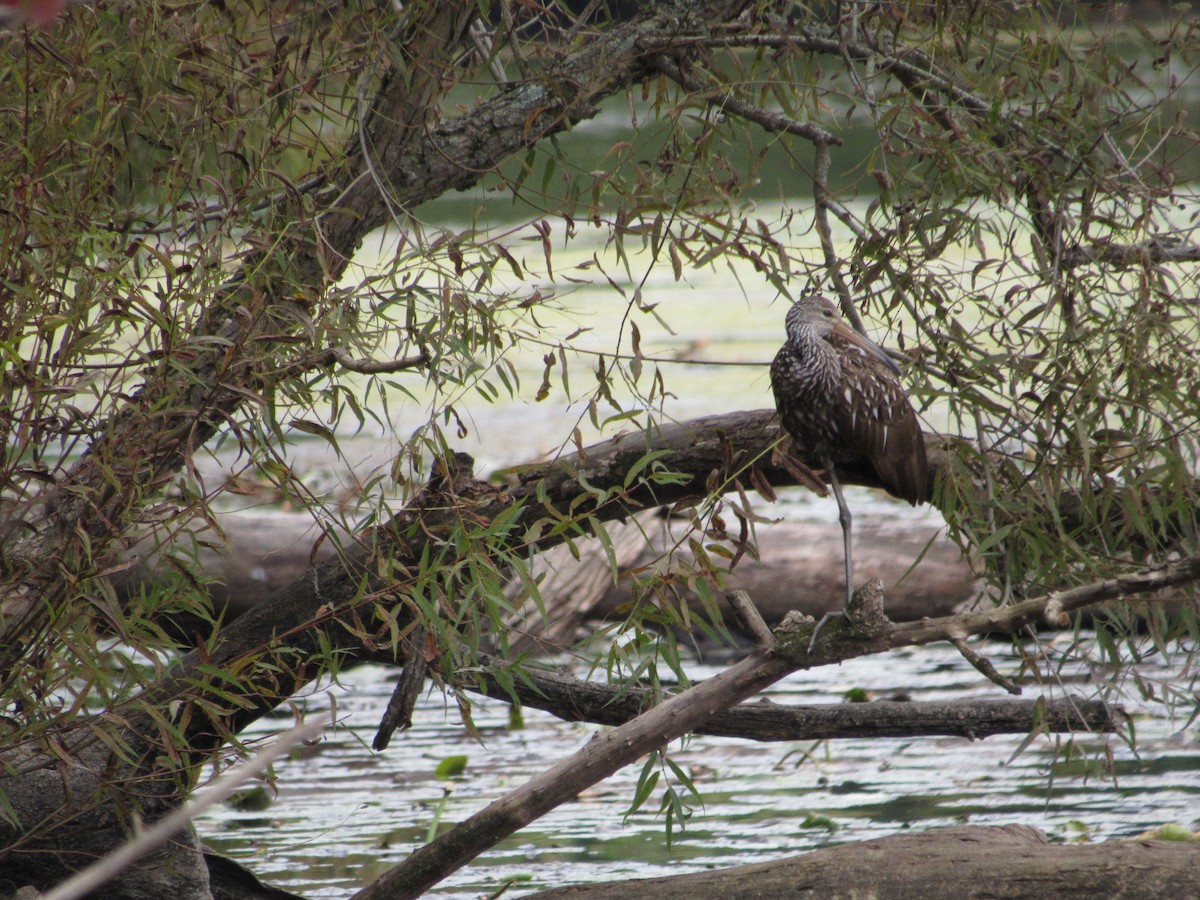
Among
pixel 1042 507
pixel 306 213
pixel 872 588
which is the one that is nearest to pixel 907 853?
pixel 872 588

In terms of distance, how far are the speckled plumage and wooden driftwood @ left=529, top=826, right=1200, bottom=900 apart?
0.77 meters

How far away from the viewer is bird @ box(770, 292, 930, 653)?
275 cm

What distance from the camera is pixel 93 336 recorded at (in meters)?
2.12

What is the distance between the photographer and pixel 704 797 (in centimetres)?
369

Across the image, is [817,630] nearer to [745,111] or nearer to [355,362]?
[355,362]

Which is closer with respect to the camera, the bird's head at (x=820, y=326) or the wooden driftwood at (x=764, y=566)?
A: the bird's head at (x=820, y=326)

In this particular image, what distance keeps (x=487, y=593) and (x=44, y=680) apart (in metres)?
0.77

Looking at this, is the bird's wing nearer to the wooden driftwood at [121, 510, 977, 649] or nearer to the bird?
the bird

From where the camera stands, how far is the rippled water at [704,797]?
3291mm

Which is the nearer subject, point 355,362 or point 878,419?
point 355,362

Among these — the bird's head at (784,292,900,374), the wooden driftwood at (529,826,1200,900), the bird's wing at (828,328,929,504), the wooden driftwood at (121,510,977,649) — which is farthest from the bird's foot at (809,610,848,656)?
the wooden driftwood at (121,510,977,649)

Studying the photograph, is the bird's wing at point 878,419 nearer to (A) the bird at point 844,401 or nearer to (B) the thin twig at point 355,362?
(A) the bird at point 844,401

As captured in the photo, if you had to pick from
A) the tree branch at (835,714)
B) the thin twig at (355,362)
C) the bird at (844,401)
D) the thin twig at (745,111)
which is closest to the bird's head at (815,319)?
the bird at (844,401)

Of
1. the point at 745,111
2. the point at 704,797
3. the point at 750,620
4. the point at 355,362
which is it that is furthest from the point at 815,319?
the point at 704,797
